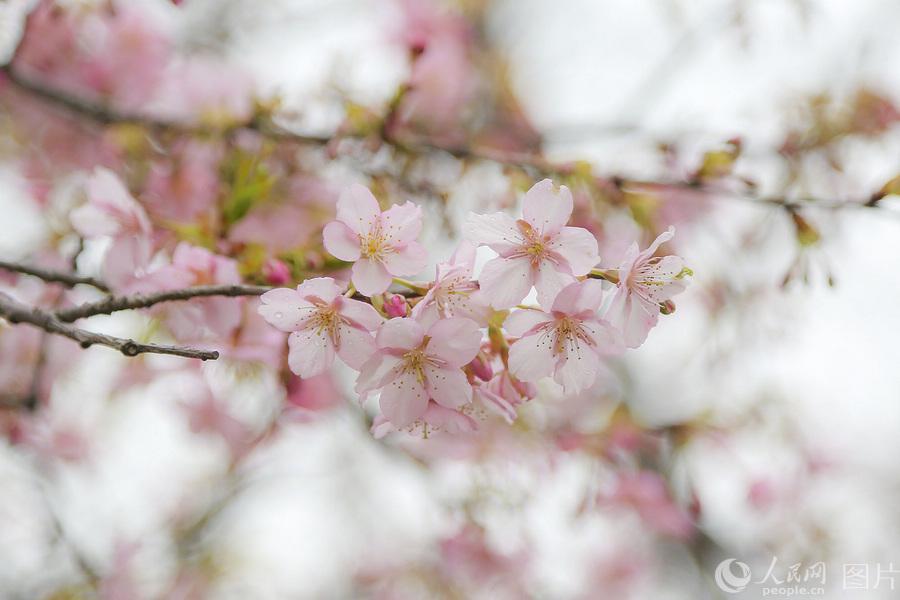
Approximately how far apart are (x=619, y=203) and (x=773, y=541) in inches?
77.1

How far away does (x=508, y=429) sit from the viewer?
6.28 ft

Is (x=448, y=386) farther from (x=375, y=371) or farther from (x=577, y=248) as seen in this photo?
(x=577, y=248)

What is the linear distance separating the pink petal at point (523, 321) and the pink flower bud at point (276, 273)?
30 centimetres

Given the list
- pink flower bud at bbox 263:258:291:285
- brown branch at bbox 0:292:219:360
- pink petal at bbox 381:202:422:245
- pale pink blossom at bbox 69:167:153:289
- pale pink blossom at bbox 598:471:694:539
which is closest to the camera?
brown branch at bbox 0:292:219:360

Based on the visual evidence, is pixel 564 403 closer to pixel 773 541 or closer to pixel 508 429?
pixel 508 429

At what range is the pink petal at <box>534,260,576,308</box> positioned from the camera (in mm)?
766

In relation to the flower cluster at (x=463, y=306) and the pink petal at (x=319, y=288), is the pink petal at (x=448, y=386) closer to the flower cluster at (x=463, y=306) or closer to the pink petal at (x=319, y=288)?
the flower cluster at (x=463, y=306)

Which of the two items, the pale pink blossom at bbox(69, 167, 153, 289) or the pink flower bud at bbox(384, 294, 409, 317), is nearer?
the pink flower bud at bbox(384, 294, 409, 317)

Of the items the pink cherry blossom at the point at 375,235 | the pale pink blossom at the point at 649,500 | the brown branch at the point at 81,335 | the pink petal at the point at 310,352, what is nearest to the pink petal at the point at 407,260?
the pink cherry blossom at the point at 375,235

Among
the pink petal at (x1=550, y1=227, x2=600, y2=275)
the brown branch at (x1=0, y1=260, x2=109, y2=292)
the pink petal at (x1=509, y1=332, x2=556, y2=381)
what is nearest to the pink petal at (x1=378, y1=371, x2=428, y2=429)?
the pink petal at (x1=509, y1=332, x2=556, y2=381)

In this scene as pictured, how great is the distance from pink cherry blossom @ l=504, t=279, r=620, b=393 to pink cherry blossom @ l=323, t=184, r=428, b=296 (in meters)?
0.13

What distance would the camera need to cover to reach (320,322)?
0.78 meters

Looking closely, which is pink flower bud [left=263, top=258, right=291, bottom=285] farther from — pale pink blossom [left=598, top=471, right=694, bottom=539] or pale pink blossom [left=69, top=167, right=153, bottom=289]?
pale pink blossom [left=598, top=471, right=694, bottom=539]

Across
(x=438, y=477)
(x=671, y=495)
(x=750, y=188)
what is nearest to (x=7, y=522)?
(x=438, y=477)
